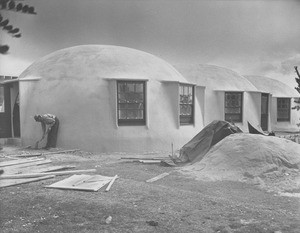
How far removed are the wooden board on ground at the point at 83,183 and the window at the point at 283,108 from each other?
60.5 feet

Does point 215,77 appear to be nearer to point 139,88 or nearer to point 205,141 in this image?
point 139,88

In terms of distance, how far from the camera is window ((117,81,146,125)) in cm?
1095

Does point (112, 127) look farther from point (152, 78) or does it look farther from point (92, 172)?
point (92, 172)

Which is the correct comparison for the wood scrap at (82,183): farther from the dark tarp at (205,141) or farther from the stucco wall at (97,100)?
the stucco wall at (97,100)

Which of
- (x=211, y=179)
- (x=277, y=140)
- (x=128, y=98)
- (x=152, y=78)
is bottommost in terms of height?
(x=211, y=179)

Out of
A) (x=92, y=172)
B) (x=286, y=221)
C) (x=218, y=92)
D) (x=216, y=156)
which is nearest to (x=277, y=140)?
(x=216, y=156)

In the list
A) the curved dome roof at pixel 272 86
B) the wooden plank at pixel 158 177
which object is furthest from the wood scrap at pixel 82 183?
the curved dome roof at pixel 272 86

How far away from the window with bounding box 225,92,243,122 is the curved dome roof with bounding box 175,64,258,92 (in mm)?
333

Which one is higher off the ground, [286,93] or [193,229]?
[286,93]

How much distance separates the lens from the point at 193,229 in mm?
3572

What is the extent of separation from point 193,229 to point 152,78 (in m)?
8.31

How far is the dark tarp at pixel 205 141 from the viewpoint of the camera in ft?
28.4

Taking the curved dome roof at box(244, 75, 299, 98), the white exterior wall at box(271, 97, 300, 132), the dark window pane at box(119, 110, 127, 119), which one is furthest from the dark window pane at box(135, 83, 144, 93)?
the curved dome roof at box(244, 75, 299, 98)

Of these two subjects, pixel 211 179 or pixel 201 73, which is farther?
pixel 201 73
